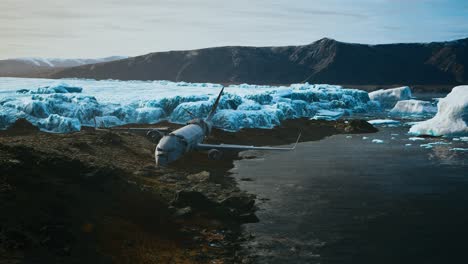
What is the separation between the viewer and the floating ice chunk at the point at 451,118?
7907cm

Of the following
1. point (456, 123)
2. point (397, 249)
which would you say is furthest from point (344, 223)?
point (456, 123)

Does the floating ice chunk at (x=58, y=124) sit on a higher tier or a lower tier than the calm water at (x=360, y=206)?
higher

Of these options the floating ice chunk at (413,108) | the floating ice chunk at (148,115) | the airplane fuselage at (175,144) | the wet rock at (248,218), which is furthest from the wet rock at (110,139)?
the floating ice chunk at (413,108)

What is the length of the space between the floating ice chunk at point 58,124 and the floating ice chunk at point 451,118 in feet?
217

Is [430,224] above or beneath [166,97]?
beneath

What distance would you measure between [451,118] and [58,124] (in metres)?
72.3

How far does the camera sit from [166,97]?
10162cm

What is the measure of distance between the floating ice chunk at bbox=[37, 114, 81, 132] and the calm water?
30521mm

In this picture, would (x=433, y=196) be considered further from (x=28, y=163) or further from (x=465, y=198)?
(x=28, y=163)

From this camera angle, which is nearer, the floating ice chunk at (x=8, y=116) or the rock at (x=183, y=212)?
the rock at (x=183, y=212)

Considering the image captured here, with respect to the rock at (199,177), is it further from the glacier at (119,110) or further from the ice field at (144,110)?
the ice field at (144,110)

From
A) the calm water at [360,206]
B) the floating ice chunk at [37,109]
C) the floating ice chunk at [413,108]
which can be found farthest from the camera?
the floating ice chunk at [413,108]

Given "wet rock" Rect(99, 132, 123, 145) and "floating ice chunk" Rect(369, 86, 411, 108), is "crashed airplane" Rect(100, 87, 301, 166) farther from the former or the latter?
"floating ice chunk" Rect(369, 86, 411, 108)

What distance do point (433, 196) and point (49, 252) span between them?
35592 millimetres
